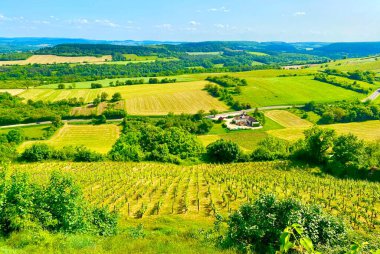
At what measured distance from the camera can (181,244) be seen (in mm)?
15156

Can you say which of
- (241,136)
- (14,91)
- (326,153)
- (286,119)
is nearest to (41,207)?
A: (326,153)

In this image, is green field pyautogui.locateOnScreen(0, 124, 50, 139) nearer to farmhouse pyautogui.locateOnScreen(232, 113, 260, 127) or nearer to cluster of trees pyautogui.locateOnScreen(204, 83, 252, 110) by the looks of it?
farmhouse pyautogui.locateOnScreen(232, 113, 260, 127)

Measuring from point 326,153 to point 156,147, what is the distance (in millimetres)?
33658

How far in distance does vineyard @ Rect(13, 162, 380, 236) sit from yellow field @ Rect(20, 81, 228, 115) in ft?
189

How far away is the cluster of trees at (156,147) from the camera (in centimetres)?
5994

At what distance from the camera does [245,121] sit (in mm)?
97438

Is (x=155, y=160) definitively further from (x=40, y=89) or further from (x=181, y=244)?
(x=40, y=89)

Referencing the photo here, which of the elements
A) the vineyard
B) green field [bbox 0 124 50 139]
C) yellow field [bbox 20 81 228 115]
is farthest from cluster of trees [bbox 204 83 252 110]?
green field [bbox 0 124 50 139]

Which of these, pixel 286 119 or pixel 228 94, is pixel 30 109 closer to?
pixel 228 94

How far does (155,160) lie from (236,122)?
44220 millimetres

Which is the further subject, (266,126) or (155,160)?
(266,126)

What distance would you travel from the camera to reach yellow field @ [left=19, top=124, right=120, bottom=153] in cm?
7725

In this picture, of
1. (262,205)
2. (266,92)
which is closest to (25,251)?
(262,205)

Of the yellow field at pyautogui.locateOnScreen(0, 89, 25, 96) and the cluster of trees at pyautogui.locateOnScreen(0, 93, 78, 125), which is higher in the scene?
the yellow field at pyautogui.locateOnScreen(0, 89, 25, 96)
